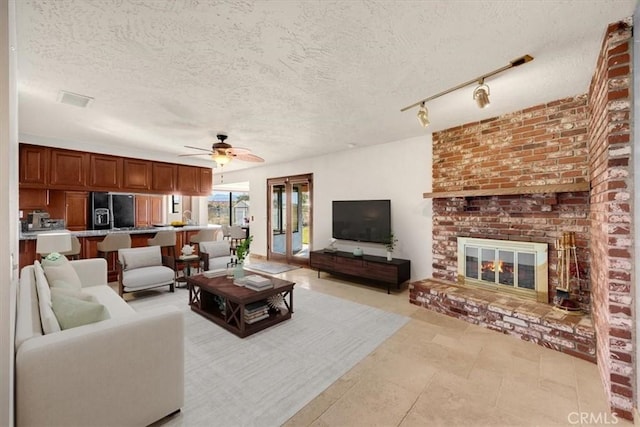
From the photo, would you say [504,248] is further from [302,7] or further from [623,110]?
[302,7]

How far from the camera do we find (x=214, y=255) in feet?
16.4

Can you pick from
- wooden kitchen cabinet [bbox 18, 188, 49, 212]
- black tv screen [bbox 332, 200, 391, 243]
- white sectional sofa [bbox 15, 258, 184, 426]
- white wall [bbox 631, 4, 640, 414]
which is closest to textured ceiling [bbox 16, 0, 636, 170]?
white wall [bbox 631, 4, 640, 414]

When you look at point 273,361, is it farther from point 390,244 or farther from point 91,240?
point 91,240

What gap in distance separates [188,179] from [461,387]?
6.48m

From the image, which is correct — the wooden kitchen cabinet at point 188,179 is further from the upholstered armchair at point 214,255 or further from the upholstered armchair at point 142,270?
the upholstered armchair at point 142,270

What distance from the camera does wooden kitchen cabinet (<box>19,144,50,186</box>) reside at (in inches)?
176

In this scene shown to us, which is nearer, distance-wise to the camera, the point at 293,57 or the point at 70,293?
the point at 70,293

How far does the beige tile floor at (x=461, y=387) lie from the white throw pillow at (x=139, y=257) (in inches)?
139

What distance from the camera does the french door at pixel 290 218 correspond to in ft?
20.8

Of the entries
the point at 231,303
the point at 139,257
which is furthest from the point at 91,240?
the point at 231,303

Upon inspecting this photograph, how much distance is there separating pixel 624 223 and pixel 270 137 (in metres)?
4.10

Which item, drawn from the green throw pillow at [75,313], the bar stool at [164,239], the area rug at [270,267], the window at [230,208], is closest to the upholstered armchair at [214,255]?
the bar stool at [164,239]

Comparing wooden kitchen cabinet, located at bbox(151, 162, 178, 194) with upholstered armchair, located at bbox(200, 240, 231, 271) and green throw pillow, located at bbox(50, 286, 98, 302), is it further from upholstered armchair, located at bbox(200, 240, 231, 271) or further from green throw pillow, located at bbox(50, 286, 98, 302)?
green throw pillow, located at bbox(50, 286, 98, 302)

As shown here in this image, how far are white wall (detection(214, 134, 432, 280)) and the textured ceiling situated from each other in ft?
3.07
